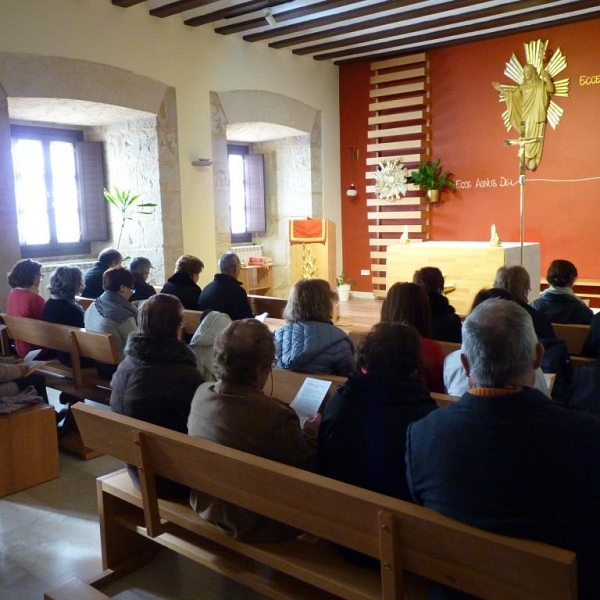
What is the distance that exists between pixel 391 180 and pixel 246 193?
7.29ft

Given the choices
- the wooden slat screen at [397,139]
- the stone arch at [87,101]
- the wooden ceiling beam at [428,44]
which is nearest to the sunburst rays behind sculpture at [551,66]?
the wooden ceiling beam at [428,44]

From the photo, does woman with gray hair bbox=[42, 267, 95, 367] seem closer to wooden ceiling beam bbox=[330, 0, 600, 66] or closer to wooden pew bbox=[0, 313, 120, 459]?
wooden pew bbox=[0, 313, 120, 459]

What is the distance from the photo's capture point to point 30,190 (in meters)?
7.22

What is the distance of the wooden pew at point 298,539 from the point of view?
4.40ft

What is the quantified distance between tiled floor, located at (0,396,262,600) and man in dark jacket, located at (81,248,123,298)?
88.9 inches

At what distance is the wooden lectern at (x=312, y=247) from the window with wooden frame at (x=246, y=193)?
1923mm

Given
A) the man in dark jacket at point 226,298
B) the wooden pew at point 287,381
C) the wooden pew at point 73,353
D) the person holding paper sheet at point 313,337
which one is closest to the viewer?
the wooden pew at point 287,381

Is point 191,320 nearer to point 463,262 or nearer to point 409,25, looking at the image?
point 463,262

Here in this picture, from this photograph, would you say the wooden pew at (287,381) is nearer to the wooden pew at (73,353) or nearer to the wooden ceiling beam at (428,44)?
the wooden pew at (73,353)

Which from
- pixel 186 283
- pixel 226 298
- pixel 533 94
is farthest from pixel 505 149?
pixel 226 298

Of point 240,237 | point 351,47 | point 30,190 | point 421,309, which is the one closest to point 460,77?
point 351,47

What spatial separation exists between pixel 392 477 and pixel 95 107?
20.0 feet

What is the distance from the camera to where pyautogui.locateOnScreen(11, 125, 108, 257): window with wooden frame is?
7203mm

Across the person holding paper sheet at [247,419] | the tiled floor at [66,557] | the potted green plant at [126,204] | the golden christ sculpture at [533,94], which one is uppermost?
the golden christ sculpture at [533,94]
